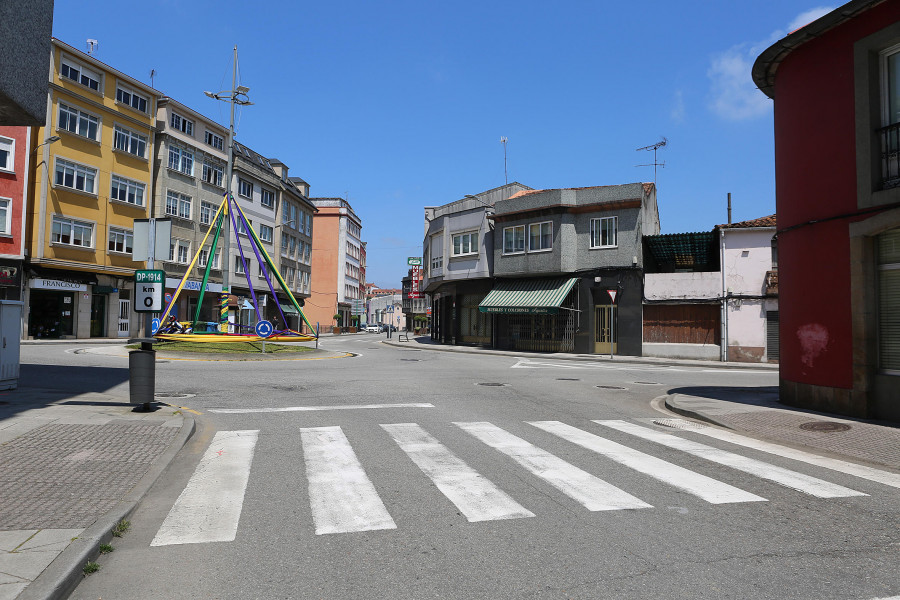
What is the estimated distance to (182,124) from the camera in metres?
43.2

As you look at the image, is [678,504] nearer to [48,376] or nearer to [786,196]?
[786,196]

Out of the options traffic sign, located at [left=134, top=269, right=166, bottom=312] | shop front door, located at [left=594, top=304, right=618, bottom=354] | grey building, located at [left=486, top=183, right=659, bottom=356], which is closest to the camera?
traffic sign, located at [left=134, top=269, right=166, bottom=312]

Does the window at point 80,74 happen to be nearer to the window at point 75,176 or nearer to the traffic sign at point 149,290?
the window at point 75,176

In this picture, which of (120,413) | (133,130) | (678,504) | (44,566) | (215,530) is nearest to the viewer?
(44,566)

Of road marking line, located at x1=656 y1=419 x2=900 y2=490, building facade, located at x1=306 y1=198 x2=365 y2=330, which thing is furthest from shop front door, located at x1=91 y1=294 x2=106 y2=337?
building facade, located at x1=306 y1=198 x2=365 y2=330

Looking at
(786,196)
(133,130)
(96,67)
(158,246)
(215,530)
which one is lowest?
(215,530)

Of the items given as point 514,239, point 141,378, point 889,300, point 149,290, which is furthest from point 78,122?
point 889,300

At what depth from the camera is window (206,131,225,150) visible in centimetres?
4609

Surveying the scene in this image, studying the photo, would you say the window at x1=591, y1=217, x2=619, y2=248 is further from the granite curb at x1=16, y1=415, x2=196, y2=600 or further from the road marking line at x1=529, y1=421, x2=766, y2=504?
the granite curb at x1=16, y1=415, x2=196, y2=600

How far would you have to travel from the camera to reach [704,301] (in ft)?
88.7

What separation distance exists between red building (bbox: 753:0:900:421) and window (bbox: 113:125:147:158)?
37949 mm

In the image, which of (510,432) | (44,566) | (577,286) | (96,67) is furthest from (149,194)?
(44,566)

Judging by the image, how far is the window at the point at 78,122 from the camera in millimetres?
33781

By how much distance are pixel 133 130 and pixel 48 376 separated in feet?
98.6
